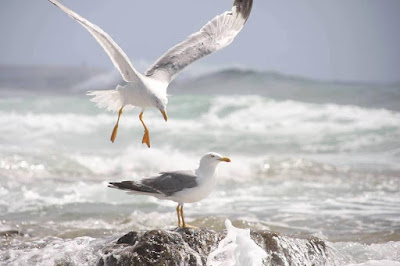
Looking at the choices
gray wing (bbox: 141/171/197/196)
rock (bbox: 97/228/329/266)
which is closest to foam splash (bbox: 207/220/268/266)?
rock (bbox: 97/228/329/266)

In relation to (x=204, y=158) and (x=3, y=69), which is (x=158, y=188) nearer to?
(x=204, y=158)

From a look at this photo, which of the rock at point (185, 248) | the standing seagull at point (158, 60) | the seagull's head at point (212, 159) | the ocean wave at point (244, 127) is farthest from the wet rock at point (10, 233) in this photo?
the ocean wave at point (244, 127)

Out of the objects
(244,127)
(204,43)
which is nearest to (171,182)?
(204,43)

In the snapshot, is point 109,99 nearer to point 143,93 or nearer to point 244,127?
point 143,93

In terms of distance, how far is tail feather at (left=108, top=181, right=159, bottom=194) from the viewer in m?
4.66

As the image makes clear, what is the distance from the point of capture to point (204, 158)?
4.62 metres

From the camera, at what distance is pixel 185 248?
427 centimetres

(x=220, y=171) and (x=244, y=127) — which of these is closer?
(x=220, y=171)

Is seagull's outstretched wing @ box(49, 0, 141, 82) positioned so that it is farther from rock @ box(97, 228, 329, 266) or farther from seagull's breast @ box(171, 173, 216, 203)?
rock @ box(97, 228, 329, 266)

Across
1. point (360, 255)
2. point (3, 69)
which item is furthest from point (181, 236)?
point (3, 69)

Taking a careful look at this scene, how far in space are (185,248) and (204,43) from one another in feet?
9.45

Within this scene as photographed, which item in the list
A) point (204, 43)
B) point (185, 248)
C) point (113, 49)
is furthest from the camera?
Result: point (204, 43)

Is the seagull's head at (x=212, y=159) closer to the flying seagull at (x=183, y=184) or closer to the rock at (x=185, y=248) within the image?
the flying seagull at (x=183, y=184)

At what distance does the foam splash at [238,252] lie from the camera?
14.1 feet
